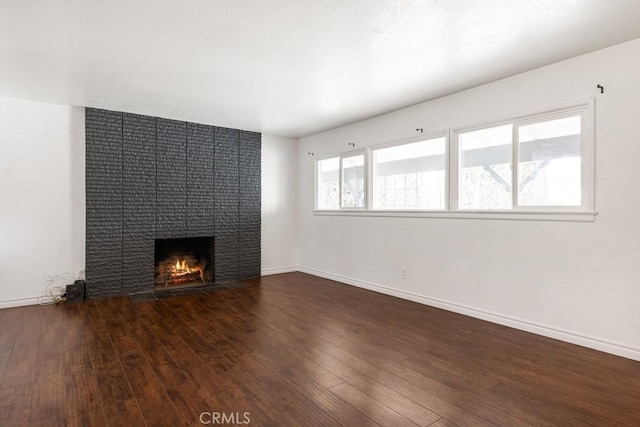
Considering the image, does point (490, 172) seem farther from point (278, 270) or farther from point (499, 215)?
point (278, 270)

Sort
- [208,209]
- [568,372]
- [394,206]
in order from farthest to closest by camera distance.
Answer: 1. [208,209]
2. [394,206]
3. [568,372]

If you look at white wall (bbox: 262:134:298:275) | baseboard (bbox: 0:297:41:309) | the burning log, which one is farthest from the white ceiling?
the burning log

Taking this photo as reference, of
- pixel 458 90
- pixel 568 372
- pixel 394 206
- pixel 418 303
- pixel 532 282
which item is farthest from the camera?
pixel 394 206

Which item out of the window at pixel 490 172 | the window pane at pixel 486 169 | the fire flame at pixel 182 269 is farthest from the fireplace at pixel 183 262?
the window pane at pixel 486 169

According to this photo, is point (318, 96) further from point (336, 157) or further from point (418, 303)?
point (418, 303)

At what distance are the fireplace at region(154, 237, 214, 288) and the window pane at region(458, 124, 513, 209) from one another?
4053mm

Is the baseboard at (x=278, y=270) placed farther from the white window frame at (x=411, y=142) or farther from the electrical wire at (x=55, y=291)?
the electrical wire at (x=55, y=291)

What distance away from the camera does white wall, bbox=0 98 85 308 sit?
164 inches

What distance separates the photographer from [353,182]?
552 centimetres

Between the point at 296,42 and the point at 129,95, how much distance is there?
247 centimetres

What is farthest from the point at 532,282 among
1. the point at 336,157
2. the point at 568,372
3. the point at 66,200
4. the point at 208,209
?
the point at 66,200

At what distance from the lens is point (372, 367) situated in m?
2.58

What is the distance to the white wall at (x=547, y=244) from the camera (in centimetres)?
277

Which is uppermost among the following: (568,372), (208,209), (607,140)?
(607,140)
